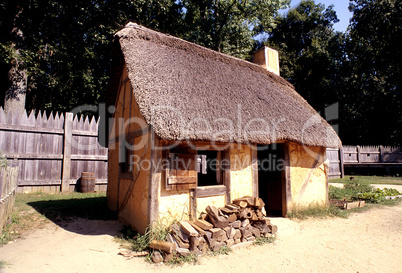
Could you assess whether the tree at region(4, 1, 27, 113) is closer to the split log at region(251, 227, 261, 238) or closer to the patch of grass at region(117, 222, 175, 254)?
the patch of grass at region(117, 222, 175, 254)

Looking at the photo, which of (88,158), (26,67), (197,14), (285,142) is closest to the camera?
(285,142)

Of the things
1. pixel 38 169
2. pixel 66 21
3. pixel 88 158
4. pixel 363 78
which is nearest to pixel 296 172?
pixel 88 158

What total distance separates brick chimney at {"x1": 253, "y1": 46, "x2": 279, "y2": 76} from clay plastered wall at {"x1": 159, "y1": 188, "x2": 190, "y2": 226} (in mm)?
7103

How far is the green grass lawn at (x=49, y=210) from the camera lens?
Answer: 5.10 m

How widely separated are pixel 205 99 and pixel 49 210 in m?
4.78

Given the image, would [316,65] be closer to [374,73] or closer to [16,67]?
[374,73]

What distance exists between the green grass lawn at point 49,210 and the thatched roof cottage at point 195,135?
606 millimetres

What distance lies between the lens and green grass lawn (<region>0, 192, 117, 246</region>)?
510 centimetres

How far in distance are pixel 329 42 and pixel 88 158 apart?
2505 cm

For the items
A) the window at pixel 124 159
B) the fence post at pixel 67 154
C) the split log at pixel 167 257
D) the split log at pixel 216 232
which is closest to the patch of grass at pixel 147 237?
the split log at pixel 167 257

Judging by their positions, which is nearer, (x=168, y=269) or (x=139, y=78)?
(x=168, y=269)

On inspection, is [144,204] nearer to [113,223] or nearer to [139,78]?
[113,223]

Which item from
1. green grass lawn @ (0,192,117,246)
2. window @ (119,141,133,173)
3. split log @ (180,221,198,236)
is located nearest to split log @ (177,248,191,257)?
split log @ (180,221,198,236)

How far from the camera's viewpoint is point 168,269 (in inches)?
143
